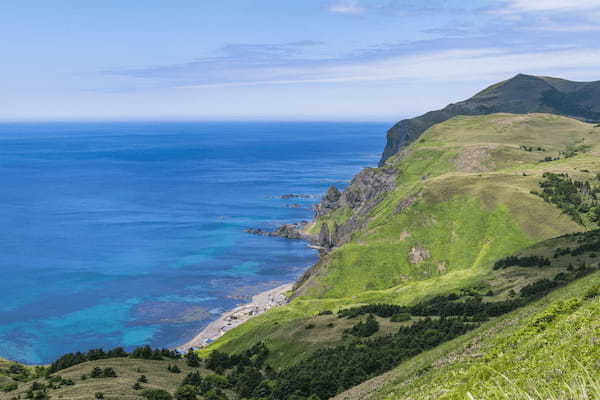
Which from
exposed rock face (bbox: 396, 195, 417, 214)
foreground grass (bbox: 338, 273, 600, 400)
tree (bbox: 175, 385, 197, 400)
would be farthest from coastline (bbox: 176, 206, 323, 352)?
foreground grass (bbox: 338, 273, 600, 400)

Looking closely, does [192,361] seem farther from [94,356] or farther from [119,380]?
[119,380]

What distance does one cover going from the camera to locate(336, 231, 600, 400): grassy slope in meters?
20.6

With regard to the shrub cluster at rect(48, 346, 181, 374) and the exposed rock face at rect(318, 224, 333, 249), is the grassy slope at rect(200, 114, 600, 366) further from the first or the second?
the exposed rock face at rect(318, 224, 333, 249)

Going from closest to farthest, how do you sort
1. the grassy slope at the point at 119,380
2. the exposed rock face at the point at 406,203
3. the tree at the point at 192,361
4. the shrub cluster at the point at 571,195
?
1. the grassy slope at the point at 119,380
2. the tree at the point at 192,361
3. the shrub cluster at the point at 571,195
4. the exposed rock face at the point at 406,203

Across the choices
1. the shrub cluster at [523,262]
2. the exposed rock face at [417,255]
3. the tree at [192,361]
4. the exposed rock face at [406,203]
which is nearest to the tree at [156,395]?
the tree at [192,361]

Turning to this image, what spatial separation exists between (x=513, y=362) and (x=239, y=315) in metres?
96.1

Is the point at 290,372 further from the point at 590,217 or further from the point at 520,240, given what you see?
the point at 590,217

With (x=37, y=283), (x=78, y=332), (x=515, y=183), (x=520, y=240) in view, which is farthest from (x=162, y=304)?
(x=515, y=183)

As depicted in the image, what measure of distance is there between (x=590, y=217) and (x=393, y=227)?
4817cm

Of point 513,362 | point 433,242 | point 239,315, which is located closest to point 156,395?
point 513,362

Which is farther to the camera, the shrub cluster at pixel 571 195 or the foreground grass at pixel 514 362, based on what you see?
the shrub cluster at pixel 571 195

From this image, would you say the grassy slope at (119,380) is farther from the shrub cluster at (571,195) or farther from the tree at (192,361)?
the shrub cluster at (571,195)

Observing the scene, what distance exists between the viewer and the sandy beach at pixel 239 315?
10456cm

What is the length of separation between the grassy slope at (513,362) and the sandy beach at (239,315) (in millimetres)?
64219
